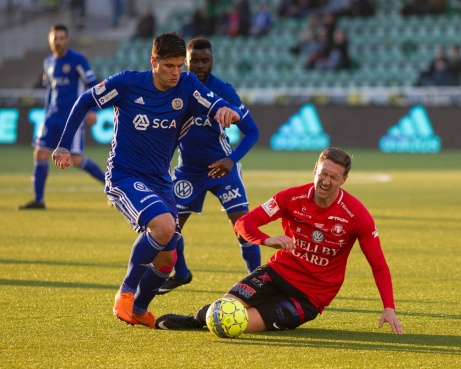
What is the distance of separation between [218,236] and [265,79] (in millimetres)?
18471

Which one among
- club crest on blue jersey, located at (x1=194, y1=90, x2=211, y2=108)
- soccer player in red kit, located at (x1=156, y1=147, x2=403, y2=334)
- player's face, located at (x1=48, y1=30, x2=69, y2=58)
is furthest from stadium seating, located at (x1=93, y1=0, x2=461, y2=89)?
soccer player in red kit, located at (x1=156, y1=147, x2=403, y2=334)

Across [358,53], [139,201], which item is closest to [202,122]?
[139,201]

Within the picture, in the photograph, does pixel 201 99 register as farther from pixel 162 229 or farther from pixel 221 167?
pixel 162 229

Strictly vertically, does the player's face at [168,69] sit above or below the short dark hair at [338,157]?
above

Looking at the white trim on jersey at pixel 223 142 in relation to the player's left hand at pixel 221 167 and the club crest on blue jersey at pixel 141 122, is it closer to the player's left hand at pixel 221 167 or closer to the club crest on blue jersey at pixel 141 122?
the player's left hand at pixel 221 167

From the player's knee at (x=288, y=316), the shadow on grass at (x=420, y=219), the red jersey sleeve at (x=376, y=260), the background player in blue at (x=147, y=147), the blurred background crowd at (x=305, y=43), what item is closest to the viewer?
the red jersey sleeve at (x=376, y=260)

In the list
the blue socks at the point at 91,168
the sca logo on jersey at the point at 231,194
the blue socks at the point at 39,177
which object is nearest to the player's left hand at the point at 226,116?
the sca logo on jersey at the point at 231,194

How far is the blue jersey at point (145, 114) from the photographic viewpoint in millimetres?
6270

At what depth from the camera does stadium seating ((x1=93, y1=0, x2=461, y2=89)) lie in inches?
1078

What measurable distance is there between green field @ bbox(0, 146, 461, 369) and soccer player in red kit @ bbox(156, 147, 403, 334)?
127 millimetres

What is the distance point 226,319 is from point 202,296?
58.8 inches

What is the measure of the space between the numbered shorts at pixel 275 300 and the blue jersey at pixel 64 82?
23.4 feet

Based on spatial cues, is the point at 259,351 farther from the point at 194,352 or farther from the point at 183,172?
the point at 183,172

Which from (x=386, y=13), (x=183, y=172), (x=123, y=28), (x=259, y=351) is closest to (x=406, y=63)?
(x=386, y=13)
